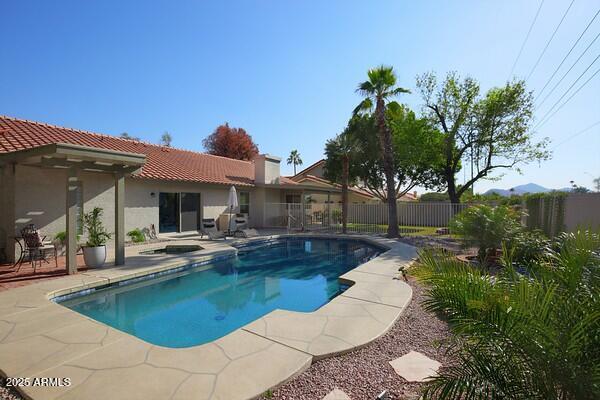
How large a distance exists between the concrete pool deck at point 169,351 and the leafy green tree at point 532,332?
2.03 m

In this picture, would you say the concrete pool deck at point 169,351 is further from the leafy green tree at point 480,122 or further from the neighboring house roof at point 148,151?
the leafy green tree at point 480,122

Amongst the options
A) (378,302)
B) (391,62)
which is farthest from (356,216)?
(378,302)

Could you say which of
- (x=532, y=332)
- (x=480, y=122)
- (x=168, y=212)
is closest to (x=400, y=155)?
(x=480, y=122)

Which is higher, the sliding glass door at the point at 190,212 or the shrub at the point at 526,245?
the sliding glass door at the point at 190,212

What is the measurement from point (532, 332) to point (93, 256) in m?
10.3

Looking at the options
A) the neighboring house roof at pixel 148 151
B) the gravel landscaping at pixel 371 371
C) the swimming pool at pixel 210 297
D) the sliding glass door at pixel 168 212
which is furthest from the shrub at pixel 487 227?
the sliding glass door at pixel 168 212

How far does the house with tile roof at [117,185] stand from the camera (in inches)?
338

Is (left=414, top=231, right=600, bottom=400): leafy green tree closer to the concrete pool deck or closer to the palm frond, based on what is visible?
the concrete pool deck

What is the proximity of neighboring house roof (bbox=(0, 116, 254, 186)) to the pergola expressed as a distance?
218 centimetres

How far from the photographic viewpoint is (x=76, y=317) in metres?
5.18

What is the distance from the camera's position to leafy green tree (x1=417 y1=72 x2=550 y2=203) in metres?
19.4

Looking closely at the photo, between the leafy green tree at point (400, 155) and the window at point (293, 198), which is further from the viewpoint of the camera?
→ the window at point (293, 198)

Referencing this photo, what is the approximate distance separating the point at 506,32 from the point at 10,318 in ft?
57.3

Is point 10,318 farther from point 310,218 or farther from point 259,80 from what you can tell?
point 310,218
